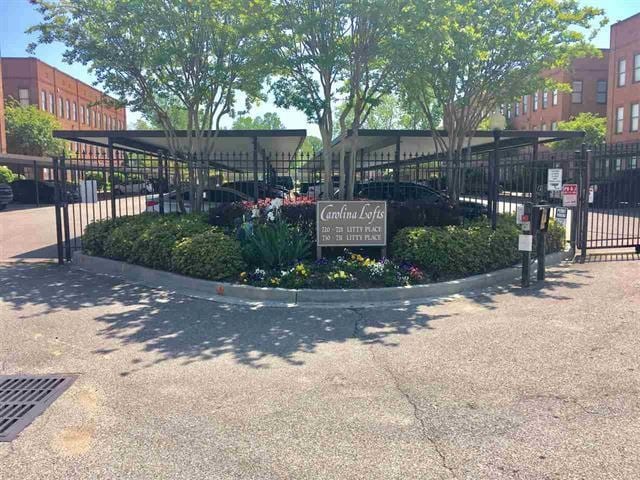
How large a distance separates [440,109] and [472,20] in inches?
151

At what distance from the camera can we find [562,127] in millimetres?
40375

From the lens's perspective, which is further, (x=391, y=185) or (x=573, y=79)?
(x=573, y=79)

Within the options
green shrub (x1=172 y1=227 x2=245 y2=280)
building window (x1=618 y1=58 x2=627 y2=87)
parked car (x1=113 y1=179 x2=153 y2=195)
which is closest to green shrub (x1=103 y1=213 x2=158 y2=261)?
parked car (x1=113 y1=179 x2=153 y2=195)

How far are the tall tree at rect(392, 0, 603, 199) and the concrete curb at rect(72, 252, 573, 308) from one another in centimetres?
274

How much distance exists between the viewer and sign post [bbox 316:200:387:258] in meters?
8.63

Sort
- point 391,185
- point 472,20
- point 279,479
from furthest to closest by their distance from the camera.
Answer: point 391,185, point 472,20, point 279,479

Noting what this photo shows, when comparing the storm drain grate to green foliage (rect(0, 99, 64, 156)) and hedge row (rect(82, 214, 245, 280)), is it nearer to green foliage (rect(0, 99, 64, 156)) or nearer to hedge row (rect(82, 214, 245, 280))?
hedge row (rect(82, 214, 245, 280))

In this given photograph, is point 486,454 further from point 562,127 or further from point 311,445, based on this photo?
point 562,127

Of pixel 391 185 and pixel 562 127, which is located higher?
pixel 562 127

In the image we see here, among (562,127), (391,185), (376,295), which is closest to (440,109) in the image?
(391,185)

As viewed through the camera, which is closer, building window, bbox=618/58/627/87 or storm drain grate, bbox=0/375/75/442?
storm drain grate, bbox=0/375/75/442

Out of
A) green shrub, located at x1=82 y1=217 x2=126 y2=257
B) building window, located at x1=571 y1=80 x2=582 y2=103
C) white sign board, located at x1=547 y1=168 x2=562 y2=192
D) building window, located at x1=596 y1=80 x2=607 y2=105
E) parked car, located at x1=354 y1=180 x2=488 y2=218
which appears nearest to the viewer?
white sign board, located at x1=547 y1=168 x2=562 y2=192

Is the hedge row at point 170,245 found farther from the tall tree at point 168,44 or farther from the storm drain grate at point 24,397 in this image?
the storm drain grate at point 24,397

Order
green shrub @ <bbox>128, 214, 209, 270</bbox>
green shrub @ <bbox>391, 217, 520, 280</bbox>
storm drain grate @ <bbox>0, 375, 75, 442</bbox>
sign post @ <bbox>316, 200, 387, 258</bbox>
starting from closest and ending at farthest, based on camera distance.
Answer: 1. storm drain grate @ <bbox>0, 375, 75, 442</bbox>
2. green shrub @ <bbox>391, 217, 520, 280</bbox>
3. sign post @ <bbox>316, 200, 387, 258</bbox>
4. green shrub @ <bbox>128, 214, 209, 270</bbox>
